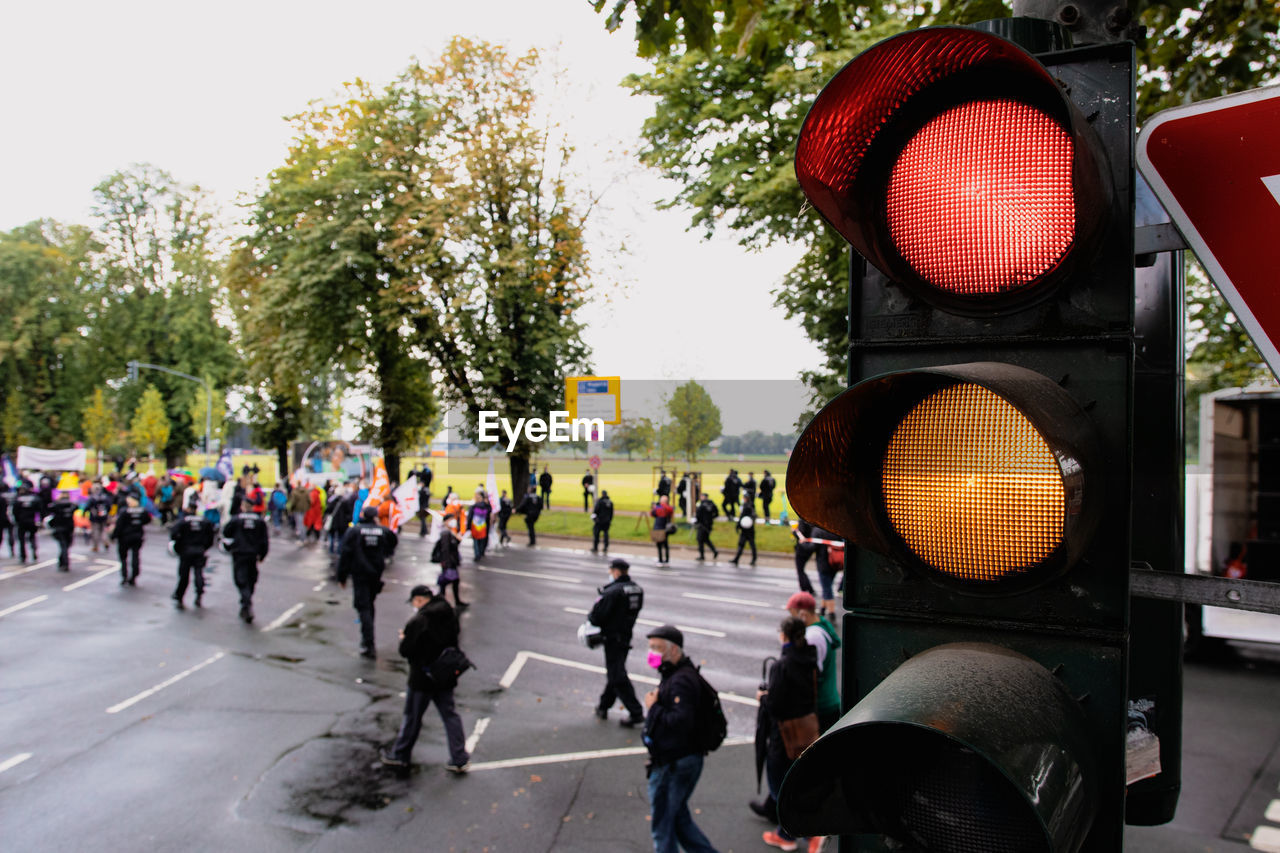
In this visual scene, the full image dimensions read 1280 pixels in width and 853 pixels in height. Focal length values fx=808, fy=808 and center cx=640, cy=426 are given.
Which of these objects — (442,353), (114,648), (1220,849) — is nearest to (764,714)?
(1220,849)

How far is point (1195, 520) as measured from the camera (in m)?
11.7

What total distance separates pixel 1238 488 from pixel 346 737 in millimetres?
11896

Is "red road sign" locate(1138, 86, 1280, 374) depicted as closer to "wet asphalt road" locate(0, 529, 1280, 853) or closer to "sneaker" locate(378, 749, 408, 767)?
"wet asphalt road" locate(0, 529, 1280, 853)

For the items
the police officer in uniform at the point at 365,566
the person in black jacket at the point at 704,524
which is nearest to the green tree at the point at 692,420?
the person in black jacket at the point at 704,524

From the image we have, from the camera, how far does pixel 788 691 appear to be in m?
5.75

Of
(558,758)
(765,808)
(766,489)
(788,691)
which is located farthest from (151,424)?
(788,691)

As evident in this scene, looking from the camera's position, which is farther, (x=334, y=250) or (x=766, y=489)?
(x=766, y=489)

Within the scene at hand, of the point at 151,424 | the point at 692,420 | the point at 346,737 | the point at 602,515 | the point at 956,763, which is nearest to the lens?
the point at 956,763

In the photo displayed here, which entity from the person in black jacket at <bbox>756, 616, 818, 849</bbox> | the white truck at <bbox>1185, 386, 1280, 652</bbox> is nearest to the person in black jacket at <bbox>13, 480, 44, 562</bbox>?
the person in black jacket at <bbox>756, 616, 818, 849</bbox>

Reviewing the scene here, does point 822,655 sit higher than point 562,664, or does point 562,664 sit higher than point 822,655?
point 822,655

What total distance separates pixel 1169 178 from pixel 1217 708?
10336 millimetres

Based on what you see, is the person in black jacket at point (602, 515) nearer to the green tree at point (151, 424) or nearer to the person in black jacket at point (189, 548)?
the person in black jacket at point (189, 548)

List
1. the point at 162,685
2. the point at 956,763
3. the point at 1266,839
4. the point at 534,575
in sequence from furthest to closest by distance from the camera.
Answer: the point at 534,575, the point at 162,685, the point at 1266,839, the point at 956,763

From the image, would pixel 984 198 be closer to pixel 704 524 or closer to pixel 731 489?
pixel 704 524
